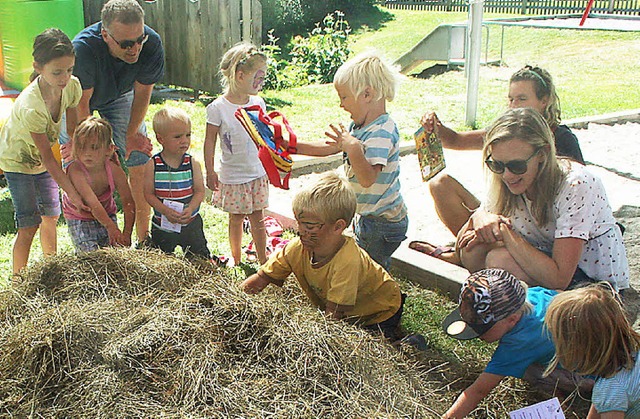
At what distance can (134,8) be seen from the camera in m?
4.54

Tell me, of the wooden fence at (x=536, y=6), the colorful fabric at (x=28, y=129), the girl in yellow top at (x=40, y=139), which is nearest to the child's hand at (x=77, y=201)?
the girl in yellow top at (x=40, y=139)

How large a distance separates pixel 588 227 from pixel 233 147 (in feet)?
7.64

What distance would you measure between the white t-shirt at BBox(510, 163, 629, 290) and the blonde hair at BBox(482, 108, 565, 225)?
4cm

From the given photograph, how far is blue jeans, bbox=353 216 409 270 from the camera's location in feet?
13.3

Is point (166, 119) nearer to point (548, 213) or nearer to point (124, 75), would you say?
point (124, 75)

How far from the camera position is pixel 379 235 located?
405 centimetres

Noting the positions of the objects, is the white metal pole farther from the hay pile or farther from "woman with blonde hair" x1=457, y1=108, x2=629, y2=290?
the hay pile

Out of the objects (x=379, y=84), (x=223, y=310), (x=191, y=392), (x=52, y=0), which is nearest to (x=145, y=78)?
(x=379, y=84)

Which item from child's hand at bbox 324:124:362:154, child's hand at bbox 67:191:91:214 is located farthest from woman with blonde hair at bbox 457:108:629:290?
child's hand at bbox 67:191:91:214

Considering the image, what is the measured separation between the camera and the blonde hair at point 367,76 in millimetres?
3855

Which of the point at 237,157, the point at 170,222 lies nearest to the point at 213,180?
the point at 237,157

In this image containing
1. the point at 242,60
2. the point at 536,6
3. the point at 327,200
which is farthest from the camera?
the point at 536,6

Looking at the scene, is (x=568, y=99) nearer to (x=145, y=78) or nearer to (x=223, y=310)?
(x=145, y=78)

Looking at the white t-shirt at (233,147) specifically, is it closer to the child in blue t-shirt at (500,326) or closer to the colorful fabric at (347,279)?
the colorful fabric at (347,279)
